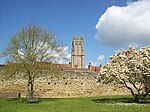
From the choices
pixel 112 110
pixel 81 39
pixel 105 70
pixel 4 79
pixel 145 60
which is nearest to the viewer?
pixel 112 110

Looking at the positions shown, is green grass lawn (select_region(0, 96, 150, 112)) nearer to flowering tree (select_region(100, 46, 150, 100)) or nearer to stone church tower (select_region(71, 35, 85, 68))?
flowering tree (select_region(100, 46, 150, 100))

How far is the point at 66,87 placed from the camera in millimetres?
35125

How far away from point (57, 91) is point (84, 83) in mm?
3694

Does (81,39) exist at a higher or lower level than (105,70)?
higher

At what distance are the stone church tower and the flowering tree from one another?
95.8m

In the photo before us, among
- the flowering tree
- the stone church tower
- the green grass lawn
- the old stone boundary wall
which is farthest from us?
the stone church tower

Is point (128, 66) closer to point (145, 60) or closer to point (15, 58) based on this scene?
point (145, 60)

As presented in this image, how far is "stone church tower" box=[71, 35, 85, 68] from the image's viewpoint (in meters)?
123

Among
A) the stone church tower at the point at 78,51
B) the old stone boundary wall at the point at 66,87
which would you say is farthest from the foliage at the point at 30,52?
the stone church tower at the point at 78,51

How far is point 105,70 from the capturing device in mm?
25141

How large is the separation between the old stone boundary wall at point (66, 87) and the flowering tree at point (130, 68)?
403 inches

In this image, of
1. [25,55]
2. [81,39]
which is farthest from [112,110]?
[81,39]

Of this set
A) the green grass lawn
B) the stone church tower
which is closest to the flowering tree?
the green grass lawn

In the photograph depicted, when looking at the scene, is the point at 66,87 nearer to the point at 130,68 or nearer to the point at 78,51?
the point at 130,68
